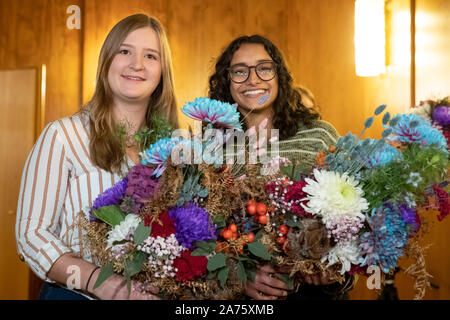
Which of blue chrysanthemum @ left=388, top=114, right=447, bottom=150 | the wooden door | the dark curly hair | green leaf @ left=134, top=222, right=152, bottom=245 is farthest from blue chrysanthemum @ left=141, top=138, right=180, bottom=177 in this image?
the wooden door

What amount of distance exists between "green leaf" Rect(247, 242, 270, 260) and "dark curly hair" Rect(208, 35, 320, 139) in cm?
75

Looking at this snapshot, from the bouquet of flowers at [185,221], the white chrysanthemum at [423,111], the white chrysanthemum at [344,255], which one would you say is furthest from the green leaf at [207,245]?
the white chrysanthemum at [423,111]

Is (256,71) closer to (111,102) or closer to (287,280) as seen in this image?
(111,102)

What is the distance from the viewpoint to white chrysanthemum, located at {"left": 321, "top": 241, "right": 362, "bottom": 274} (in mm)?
949

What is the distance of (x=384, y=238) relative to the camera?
930 mm

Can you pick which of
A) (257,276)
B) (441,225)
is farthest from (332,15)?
(257,276)

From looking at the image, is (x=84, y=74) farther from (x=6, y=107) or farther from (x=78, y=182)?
(x=78, y=182)

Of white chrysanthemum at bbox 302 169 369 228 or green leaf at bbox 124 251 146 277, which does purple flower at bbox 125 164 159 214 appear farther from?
white chrysanthemum at bbox 302 169 369 228

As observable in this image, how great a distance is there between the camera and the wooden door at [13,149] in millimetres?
3184

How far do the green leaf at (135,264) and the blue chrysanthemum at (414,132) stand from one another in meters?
0.58

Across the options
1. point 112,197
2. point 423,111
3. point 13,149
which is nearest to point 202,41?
point 13,149

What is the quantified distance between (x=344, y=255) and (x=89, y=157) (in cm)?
67
